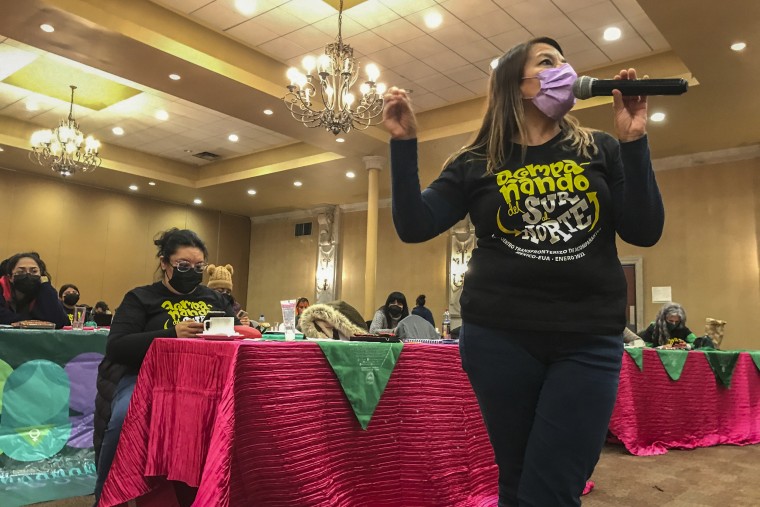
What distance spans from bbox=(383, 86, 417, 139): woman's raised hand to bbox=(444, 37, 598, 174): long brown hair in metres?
0.15

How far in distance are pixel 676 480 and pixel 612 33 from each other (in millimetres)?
4329

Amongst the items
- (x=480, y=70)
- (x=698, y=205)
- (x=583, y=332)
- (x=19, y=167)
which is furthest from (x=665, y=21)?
(x=19, y=167)

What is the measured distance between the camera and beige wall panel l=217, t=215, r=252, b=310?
43.4ft

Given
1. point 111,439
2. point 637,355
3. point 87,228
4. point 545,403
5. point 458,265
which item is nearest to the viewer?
point 545,403

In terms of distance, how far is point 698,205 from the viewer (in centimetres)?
807

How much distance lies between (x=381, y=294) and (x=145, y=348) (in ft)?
31.5

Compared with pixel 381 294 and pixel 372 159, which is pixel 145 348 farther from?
pixel 381 294

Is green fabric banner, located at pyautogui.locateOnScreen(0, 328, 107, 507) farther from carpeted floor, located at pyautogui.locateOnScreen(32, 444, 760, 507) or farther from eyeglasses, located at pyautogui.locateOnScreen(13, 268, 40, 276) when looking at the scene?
eyeglasses, located at pyautogui.locateOnScreen(13, 268, 40, 276)

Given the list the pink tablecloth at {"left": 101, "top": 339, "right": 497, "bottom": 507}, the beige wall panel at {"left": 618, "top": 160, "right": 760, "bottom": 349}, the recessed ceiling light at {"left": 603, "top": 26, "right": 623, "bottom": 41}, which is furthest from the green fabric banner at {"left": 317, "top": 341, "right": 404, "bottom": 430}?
the beige wall panel at {"left": 618, "top": 160, "right": 760, "bottom": 349}

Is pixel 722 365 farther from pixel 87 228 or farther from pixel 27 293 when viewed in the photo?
pixel 87 228

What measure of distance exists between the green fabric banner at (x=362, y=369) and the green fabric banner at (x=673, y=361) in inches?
112

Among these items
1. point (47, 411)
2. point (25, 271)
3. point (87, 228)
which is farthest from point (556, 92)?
point (87, 228)

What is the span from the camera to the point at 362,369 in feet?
6.61

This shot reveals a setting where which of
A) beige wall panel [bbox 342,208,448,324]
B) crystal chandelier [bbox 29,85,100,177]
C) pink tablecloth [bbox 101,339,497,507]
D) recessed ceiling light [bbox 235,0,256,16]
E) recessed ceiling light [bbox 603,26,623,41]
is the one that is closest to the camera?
pink tablecloth [bbox 101,339,497,507]
